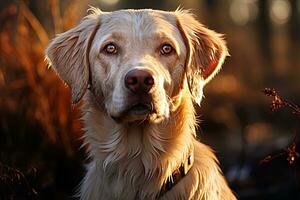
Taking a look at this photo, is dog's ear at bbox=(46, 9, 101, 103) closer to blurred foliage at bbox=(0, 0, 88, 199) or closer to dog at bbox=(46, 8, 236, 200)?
dog at bbox=(46, 8, 236, 200)

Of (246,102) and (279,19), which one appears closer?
(246,102)

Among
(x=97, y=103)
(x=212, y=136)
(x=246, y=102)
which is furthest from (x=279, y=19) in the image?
(x=97, y=103)

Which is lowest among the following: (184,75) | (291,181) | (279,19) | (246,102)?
(279,19)

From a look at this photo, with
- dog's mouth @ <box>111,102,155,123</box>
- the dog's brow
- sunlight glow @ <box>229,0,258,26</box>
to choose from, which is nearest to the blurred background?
dog's mouth @ <box>111,102,155,123</box>

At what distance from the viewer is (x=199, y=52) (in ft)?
17.7

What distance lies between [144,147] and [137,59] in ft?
2.17

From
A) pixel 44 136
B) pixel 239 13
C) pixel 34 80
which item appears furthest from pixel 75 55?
pixel 239 13

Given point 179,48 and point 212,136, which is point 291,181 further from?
point 212,136

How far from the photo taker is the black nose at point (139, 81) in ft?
15.2

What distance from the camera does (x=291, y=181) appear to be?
7.46m

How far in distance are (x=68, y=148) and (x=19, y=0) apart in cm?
156

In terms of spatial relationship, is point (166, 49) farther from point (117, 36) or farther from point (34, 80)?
point (34, 80)

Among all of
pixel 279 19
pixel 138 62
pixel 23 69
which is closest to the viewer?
pixel 138 62

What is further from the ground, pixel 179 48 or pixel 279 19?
pixel 179 48
